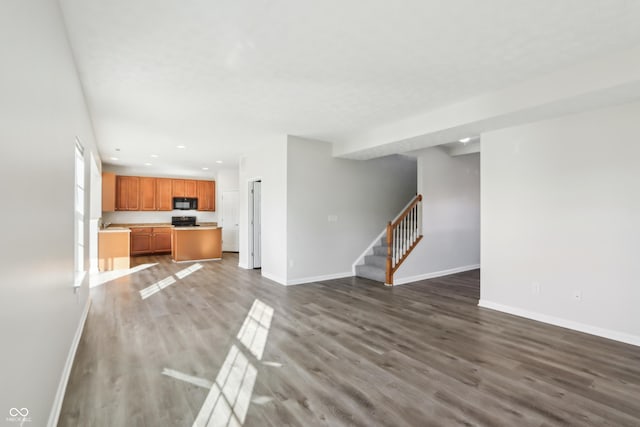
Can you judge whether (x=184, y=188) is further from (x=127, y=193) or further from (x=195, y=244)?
(x=195, y=244)

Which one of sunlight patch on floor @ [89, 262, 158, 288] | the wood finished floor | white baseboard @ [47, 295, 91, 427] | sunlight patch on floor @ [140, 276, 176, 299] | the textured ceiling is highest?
the textured ceiling

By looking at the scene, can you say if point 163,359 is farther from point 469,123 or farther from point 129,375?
point 469,123

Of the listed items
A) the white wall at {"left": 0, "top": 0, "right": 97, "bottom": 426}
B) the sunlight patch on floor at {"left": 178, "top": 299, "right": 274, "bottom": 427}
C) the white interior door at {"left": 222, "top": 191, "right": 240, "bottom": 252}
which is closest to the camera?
the white wall at {"left": 0, "top": 0, "right": 97, "bottom": 426}

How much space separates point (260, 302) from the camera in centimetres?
473

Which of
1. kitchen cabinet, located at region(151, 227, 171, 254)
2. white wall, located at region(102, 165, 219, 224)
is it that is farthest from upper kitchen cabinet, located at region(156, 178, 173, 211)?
kitchen cabinet, located at region(151, 227, 171, 254)

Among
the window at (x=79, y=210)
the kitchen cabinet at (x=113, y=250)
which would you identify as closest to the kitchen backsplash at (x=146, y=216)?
the kitchen cabinet at (x=113, y=250)

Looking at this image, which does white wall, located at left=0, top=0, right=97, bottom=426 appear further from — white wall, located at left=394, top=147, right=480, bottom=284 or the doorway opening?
white wall, located at left=394, top=147, right=480, bottom=284

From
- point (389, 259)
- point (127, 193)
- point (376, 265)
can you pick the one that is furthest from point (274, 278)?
point (127, 193)

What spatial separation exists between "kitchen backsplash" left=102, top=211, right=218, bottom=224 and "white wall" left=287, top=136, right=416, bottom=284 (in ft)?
20.0

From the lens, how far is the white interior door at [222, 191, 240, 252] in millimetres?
10375

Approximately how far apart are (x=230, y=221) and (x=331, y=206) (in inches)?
210

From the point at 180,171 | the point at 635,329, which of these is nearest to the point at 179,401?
the point at 635,329

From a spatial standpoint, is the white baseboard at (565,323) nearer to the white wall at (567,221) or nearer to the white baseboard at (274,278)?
the white wall at (567,221)

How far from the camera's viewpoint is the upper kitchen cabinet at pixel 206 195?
35.0ft
